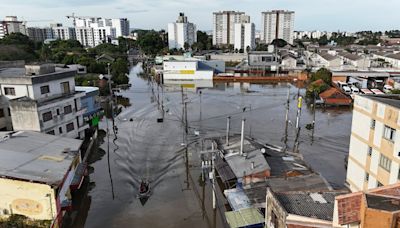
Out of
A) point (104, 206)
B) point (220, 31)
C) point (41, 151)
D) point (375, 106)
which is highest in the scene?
point (220, 31)

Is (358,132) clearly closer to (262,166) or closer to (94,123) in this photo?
(262,166)

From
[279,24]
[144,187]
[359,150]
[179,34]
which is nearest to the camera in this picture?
[359,150]

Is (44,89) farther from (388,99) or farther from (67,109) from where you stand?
(388,99)

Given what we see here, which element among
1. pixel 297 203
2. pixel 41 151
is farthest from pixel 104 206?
pixel 297 203

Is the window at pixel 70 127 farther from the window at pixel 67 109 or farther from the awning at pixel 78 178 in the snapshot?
the awning at pixel 78 178

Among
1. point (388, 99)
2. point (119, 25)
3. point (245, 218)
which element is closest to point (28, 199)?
point (245, 218)

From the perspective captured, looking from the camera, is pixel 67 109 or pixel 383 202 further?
pixel 67 109
